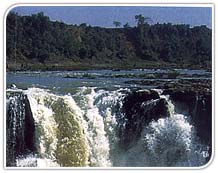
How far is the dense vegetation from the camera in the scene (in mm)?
3584

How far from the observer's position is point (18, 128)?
3.58 m

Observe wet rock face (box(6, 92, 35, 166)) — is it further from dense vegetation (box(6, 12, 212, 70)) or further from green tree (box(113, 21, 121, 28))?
green tree (box(113, 21, 121, 28))

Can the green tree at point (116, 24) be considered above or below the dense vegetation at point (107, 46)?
above

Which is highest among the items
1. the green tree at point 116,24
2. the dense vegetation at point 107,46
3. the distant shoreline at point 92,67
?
the green tree at point 116,24

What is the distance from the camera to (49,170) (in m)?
3.57

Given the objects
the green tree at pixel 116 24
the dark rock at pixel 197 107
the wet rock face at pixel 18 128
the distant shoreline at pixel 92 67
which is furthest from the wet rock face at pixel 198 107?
the wet rock face at pixel 18 128

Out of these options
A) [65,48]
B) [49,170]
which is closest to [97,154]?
[49,170]

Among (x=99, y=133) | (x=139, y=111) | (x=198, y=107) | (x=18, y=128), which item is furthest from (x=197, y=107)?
(x=18, y=128)

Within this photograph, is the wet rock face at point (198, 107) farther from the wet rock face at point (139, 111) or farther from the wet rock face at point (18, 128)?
the wet rock face at point (18, 128)

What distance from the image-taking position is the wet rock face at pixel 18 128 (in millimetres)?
3570

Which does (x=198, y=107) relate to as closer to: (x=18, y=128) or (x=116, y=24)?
(x=116, y=24)

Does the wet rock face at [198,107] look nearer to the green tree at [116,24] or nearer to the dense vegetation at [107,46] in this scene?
the dense vegetation at [107,46]

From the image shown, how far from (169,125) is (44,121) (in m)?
0.51

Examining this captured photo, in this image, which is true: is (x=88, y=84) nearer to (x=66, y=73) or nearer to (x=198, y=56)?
(x=66, y=73)
